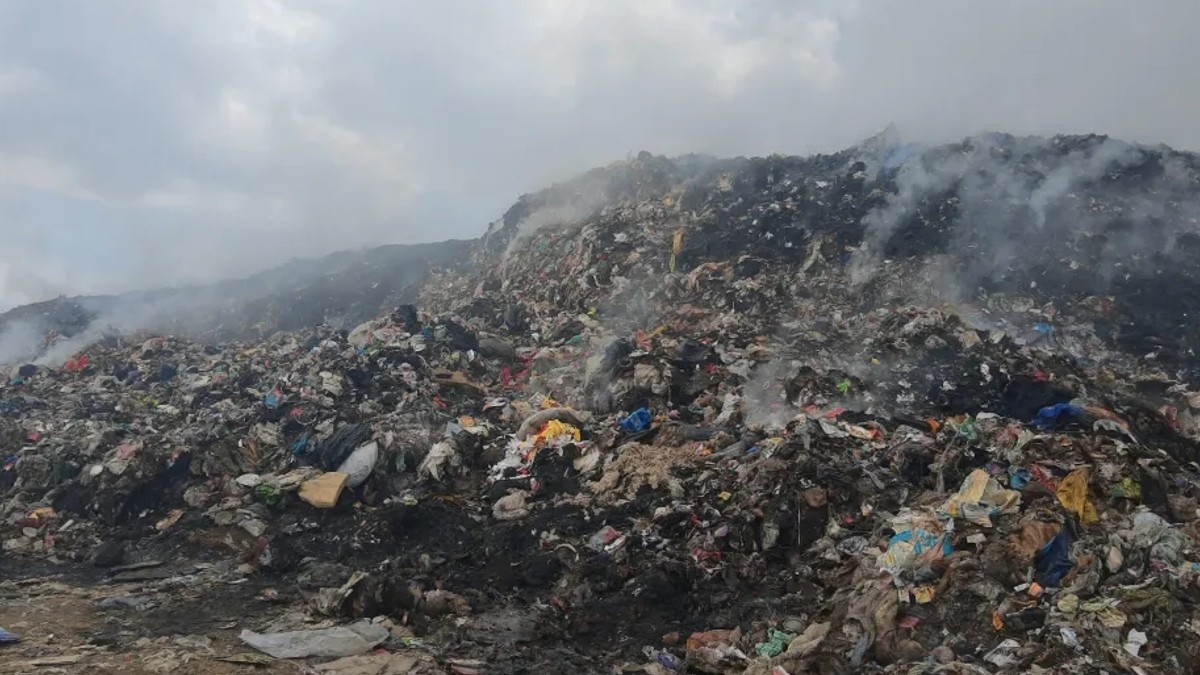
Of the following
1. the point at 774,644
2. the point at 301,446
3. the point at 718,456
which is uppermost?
the point at 301,446

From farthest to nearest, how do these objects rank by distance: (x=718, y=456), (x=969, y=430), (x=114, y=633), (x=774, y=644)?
(x=718, y=456) → (x=969, y=430) → (x=114, y=633) → (x=774, y=644)

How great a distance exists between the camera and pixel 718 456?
23.4ft

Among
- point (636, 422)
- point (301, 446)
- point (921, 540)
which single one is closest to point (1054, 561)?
point (921, 540)

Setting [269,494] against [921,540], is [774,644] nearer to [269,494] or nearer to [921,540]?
[921,540]

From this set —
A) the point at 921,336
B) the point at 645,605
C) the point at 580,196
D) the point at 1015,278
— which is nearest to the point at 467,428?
the point at 645,605

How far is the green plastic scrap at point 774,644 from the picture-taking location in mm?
4332

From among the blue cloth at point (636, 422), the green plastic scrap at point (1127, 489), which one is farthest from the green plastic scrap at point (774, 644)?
the blue cloth at point (636, 422)

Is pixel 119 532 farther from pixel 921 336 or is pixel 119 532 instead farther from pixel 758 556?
pixel 921 336

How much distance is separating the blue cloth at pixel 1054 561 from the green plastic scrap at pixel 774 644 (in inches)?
63.3

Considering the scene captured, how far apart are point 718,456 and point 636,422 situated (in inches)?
50.9

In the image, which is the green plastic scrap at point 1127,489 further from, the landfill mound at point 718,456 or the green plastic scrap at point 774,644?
the green plastic scrap at point 774,644

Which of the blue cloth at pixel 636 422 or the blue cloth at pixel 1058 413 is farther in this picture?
the blue cloth at pixel 636 422

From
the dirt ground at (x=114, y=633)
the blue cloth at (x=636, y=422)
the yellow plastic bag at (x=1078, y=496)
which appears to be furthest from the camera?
the blue cloth at (x=636, y=422)

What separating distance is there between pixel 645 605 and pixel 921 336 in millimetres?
6686
